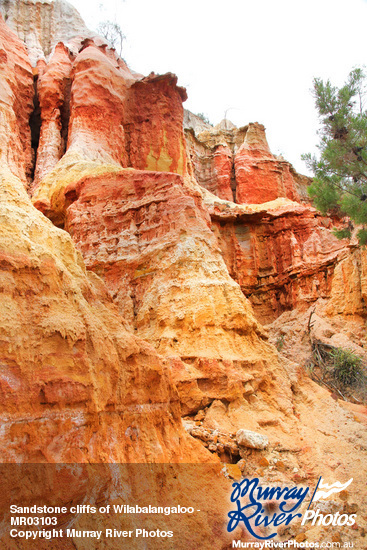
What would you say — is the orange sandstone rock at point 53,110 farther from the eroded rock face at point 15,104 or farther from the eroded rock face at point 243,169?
the eroded rock face at point 243,169

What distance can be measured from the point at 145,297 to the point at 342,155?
600cm

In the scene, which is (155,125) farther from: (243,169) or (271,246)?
(243,169)

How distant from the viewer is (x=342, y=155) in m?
10.1

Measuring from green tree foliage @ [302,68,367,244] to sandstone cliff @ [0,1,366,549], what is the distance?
330cm

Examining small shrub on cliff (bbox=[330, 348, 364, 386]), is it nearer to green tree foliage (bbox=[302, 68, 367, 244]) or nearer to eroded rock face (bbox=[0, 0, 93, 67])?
green tree foliage (bbox=[302, 68, 367, 244])

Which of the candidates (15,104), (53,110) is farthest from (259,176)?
(15,104)

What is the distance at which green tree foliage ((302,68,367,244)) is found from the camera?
32.4 feet

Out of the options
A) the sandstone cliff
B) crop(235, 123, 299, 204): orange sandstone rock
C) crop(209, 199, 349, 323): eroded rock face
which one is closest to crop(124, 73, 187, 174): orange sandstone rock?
the sandstone cliff

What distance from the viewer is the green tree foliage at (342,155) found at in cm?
988

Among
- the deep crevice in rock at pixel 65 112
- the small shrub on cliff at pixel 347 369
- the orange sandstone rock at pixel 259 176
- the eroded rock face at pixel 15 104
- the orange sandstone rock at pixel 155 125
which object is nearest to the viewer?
the small shrub on cliff at pixel 347 369

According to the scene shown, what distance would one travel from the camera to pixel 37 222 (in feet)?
15.7

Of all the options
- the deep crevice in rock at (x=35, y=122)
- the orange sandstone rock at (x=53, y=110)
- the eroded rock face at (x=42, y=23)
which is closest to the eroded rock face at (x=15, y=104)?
the deep crevice in rock at (x=35, y=122)

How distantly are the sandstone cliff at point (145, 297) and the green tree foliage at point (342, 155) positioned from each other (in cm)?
Result: 330

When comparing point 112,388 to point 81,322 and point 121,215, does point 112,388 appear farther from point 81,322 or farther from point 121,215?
point 121,215
